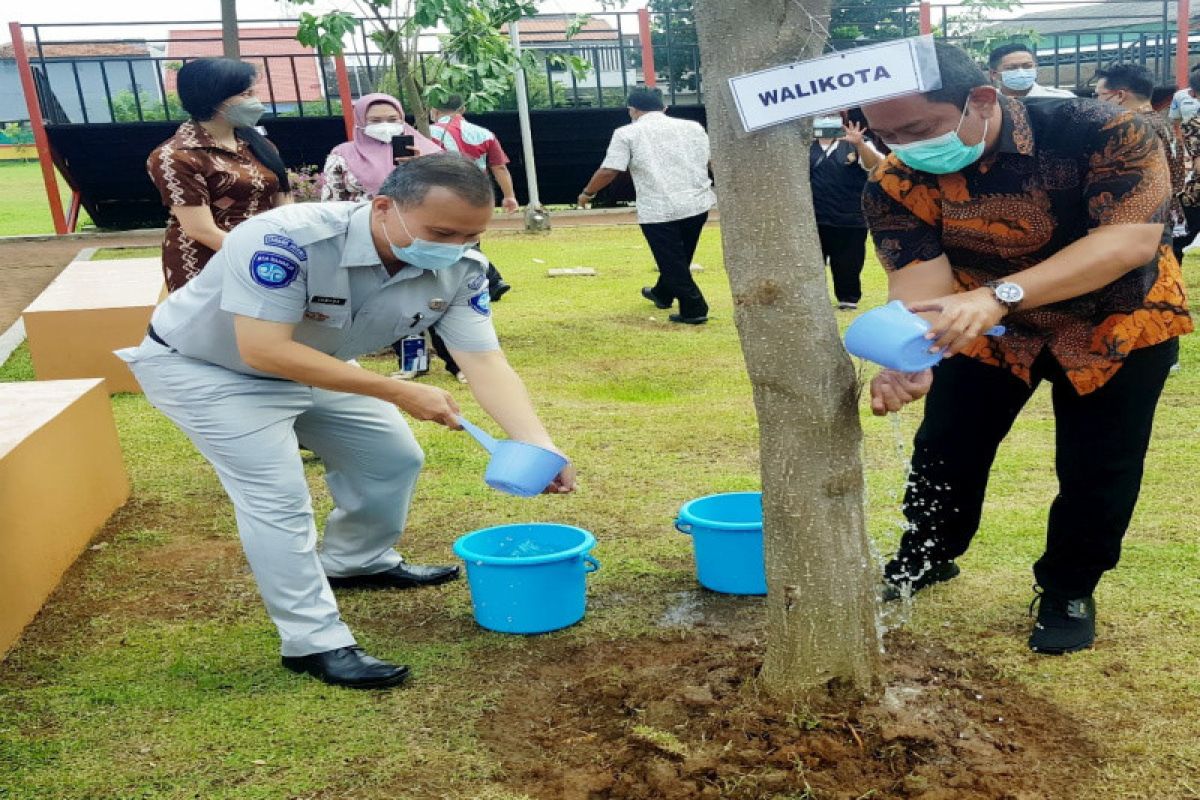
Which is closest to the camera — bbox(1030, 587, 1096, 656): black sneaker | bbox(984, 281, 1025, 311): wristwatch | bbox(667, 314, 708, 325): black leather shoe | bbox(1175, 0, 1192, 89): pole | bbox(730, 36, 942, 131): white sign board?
bbox(730, 36, 942, 131): white sign board

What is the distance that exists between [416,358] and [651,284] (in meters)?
3.77

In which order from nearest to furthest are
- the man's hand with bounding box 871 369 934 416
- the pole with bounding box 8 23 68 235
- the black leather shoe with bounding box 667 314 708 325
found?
the man's hand with bounding box 871 369 934 416 < the black leather shoe with bounding box 667 314 708 325 < the pole with bounding box 8 23 68 235

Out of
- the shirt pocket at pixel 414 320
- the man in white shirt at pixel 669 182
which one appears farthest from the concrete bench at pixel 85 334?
the shirt pocket at pixel 414 320

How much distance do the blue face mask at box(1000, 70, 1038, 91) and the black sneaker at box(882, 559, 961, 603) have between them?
4.35 m

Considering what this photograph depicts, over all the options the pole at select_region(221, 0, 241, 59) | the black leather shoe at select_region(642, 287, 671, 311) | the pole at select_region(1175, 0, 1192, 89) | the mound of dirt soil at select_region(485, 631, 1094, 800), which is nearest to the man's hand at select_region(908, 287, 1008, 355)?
the mound of dirt soil at select_region(485, 631, 1094, 800)

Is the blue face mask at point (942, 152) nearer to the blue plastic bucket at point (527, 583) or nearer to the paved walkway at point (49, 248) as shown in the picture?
the blue plastic bucket at point (527, 583)

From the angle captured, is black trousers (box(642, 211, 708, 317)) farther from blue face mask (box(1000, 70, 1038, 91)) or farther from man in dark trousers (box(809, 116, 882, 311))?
blue face mask (box(1000, 70, 1038, 91))

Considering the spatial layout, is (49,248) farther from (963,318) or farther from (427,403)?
(963,318)

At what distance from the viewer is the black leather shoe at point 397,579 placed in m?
3.77

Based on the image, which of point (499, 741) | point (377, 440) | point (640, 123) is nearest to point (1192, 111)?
point (640, 123)

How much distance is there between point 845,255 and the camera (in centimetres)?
855

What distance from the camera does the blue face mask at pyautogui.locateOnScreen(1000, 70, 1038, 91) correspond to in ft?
22.2

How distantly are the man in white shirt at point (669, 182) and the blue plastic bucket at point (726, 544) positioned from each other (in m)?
4.78

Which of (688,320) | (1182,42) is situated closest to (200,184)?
(688,320)
